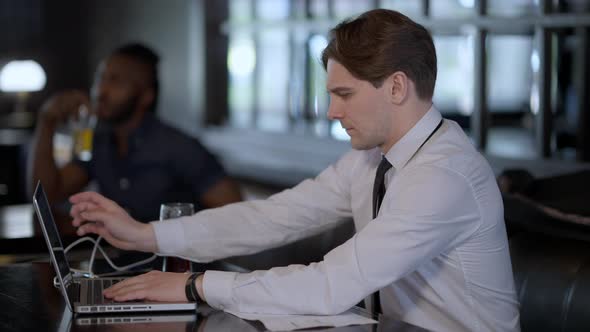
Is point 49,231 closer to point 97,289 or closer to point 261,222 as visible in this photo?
point 97,289

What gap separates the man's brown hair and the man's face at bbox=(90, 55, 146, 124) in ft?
6.35

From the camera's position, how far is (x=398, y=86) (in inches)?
74.3

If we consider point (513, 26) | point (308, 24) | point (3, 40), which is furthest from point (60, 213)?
point (3, 40)

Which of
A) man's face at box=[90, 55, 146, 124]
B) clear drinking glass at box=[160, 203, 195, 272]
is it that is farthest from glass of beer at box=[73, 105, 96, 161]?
clear drinking glass at box=[160, 203, 195, 272]

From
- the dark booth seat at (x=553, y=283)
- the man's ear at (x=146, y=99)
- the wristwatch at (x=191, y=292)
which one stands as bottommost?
the dark booth seat at (x=553, y=283)

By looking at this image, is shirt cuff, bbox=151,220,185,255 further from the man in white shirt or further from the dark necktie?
the dark necktie

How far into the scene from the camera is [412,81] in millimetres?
1896

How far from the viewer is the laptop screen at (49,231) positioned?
1.83m

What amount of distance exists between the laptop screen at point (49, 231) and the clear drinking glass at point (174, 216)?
0.94ft

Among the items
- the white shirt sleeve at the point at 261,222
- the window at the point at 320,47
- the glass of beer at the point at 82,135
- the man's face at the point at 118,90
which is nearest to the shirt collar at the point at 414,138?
the white shirt sleeve at the point at 261,222

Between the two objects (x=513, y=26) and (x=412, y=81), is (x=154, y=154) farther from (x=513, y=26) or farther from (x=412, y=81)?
(x=412, y=81)

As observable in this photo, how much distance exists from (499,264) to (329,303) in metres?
0.41

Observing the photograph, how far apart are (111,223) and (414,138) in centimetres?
72

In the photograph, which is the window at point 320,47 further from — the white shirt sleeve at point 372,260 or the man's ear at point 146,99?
the white shirt sleeve at point 372,260
